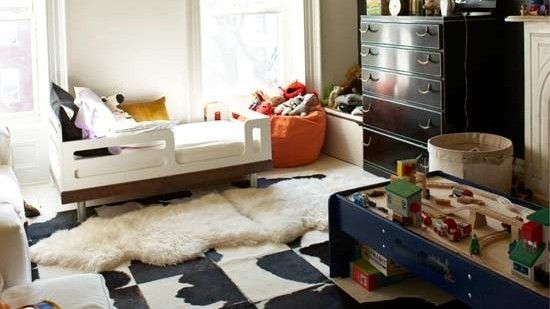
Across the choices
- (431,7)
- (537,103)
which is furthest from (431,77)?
(537,103)

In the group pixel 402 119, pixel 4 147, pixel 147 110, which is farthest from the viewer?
pixel 147 110

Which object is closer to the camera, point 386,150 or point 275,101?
point 386,150

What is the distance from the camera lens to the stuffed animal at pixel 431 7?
14.0ft

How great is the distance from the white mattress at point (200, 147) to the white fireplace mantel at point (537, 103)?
173 cm

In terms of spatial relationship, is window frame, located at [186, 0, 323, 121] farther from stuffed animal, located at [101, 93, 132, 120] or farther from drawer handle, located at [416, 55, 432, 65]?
drawer handle, located at [416, 55, 432, 65]

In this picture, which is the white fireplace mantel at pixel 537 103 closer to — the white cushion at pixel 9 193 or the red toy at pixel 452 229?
the red toy at pixel 452 229

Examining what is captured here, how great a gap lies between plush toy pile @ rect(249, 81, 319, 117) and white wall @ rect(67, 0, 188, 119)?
2.07 feet

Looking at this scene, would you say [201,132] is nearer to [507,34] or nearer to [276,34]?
[276,34]

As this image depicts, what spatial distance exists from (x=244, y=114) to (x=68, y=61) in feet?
4.34

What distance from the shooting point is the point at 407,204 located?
2578 millimetres

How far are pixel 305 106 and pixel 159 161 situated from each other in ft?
4.95

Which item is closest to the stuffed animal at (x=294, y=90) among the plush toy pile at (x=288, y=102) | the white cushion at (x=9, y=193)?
the plush toy pile at (x=288, y=102)

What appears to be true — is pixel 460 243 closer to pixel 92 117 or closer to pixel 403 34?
pixel 403 34

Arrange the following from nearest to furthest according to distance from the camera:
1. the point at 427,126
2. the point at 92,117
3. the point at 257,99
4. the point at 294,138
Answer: the point at 92,117 < the point at 427,126 < the point at 294,138 < the point at 257,99
